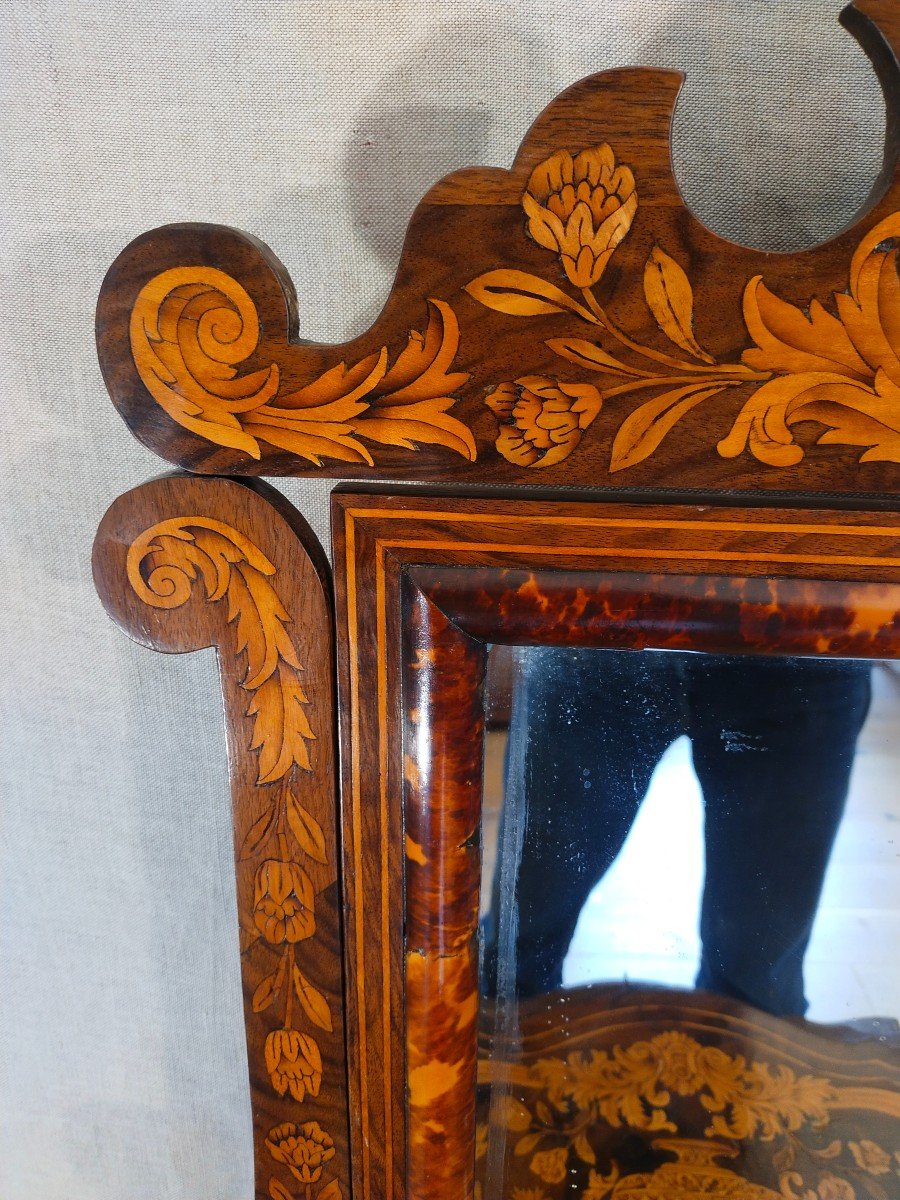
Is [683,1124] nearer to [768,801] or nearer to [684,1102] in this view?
[684,1102]

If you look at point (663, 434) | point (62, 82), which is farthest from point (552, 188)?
point (62, 82)

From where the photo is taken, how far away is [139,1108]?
76 centimetres

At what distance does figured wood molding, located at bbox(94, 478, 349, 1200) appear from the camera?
0.42 metres

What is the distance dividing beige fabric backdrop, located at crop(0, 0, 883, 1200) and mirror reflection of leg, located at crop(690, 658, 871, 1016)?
228 mm

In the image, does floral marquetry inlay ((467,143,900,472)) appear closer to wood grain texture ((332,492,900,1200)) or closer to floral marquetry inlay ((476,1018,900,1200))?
wood grain texture ((332,492,900,1200))

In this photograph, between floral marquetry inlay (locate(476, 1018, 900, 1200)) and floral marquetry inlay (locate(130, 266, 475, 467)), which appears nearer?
floral marquetry inlay (locate(130, 266, 475, 467))

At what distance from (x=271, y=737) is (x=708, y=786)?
8.2 inches

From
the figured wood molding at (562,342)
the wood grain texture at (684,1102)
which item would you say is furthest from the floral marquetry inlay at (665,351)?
the wood grain texture at (684,1102)

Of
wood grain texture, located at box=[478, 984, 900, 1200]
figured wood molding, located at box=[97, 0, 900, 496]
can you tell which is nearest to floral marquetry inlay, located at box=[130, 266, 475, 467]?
figured wood molding, located at box=[97, 0, 900, 496]

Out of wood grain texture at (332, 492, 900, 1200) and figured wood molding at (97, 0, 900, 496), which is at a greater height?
figured wood molding at (97, 0, 900, 496)

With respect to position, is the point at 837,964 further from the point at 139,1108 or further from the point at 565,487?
the point at 139,1108

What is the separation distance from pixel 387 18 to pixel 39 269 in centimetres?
24

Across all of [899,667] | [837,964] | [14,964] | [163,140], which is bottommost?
[14,964]

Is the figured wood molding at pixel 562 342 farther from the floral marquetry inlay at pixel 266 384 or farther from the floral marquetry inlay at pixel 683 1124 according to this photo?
the floral marquetry inlay at pixel 683 1124
